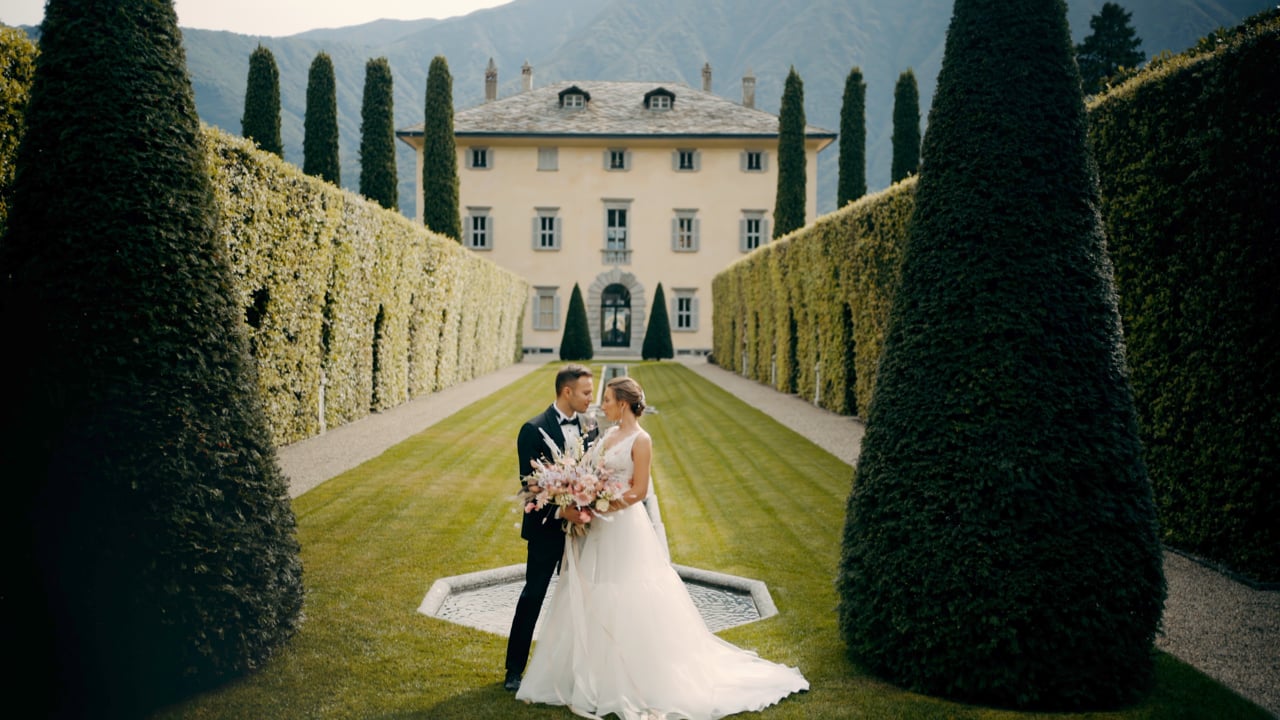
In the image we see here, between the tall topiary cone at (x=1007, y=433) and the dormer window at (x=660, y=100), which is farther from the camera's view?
the dormer window at (x=660, y=100)

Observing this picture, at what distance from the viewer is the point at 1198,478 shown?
6.50 meters

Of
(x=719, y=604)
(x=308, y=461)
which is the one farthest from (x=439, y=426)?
(x=719, y=604)

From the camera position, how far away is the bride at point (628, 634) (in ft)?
13.6

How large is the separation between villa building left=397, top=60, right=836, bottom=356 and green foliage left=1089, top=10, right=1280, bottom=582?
1372 inches

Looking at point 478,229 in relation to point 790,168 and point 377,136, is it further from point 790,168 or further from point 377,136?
point 790,168

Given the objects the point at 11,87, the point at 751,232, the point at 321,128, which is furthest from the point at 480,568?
the point at 751,232

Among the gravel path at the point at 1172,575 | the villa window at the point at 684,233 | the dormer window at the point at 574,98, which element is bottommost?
the gravel path at the point at 1172,575

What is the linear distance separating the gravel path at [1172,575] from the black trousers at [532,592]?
3.31 meters

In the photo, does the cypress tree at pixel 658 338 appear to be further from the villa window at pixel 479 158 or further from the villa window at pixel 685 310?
the villa window at pixel 479 158

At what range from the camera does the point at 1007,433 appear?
411 cm

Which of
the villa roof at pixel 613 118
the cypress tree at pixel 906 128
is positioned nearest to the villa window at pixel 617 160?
the villa roof at pixel 613 118

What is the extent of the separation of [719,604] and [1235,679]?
9.86ft

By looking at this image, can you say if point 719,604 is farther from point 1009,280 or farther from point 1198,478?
point 1198,478

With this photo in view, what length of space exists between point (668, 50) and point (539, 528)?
16082 cm
